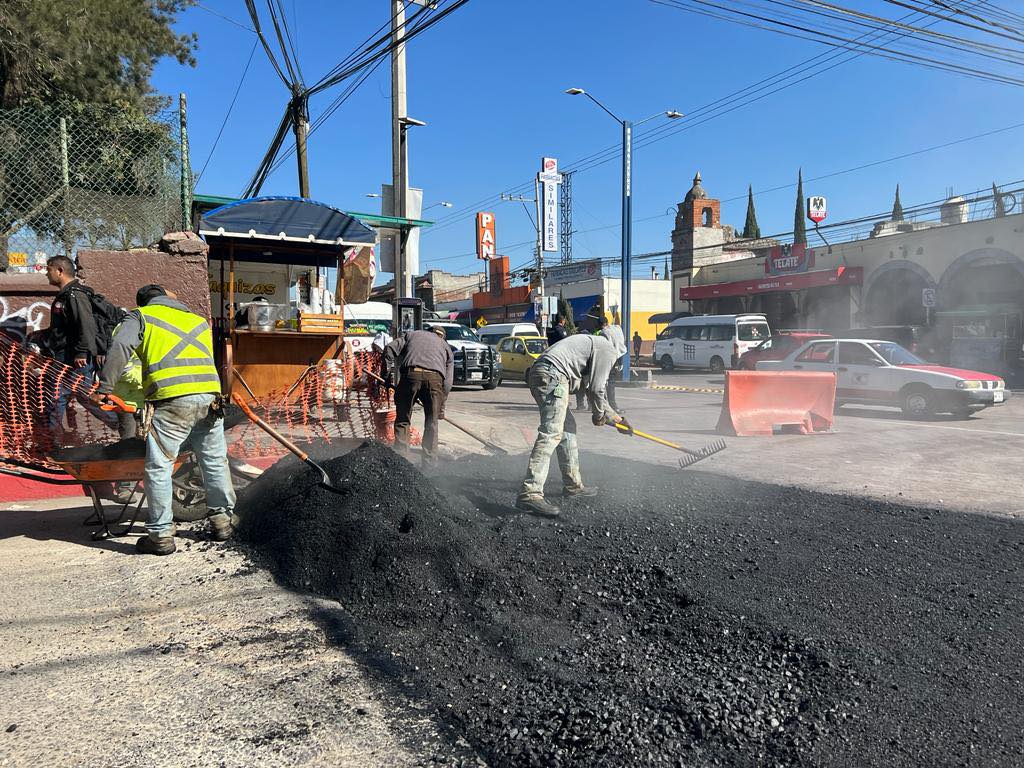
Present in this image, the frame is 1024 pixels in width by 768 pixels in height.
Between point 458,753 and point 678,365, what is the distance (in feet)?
87.4

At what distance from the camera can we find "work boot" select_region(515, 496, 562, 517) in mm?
5223

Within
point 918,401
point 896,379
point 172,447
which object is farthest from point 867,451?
point 172,447

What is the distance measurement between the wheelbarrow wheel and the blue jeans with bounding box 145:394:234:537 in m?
0.43

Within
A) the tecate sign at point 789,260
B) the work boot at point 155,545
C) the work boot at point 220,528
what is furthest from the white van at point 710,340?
the work boot at point 155,545

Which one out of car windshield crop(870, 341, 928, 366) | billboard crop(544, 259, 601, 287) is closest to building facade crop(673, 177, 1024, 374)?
billboard crop(544, 259, 601, 287)

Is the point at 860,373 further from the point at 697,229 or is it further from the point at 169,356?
the point at 697,229

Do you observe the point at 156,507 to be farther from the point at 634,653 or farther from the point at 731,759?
the point at 731,759

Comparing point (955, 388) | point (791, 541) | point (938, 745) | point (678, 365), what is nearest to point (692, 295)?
point (678, 365)

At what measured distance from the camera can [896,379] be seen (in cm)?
1275

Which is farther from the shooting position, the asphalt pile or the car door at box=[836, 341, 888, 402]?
the car door at box=[836, 341, 888, 402]

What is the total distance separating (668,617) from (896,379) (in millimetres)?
11272

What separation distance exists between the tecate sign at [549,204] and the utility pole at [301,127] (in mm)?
19202

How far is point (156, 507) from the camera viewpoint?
4.48 metres

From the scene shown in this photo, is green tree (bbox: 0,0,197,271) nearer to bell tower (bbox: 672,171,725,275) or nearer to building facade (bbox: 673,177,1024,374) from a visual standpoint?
building facade (bbox: 673,177,1024,374)
